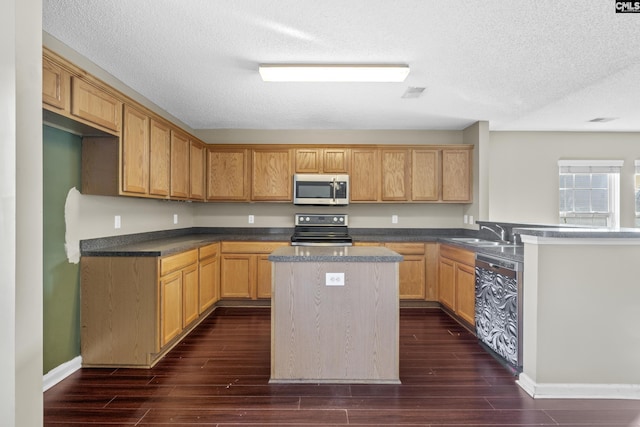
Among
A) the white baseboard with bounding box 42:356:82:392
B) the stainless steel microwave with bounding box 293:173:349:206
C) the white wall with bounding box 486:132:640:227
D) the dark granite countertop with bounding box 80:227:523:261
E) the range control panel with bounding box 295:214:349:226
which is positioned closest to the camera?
the white baseboard with bounding box 42:356:82:392

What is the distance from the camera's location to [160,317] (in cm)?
303

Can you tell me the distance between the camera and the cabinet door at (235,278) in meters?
4.82

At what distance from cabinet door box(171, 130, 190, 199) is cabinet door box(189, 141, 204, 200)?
5.1 inches

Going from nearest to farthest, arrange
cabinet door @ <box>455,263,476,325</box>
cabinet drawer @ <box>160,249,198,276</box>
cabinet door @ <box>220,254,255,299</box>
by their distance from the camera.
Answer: cabinet drawer @ <box>160,249,198,276</box>
cabinet door @ <box>455,263,476,325</box>
cabinet door @ <box>220,254,255,299</box>

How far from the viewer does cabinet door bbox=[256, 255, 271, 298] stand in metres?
4.82

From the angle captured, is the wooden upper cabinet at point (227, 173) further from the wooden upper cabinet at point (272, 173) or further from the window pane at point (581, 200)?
the window pane at point (581, 200)

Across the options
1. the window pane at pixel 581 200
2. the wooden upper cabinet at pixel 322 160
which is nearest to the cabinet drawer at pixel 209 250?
the wooden upper cabinet at pixel 322 160

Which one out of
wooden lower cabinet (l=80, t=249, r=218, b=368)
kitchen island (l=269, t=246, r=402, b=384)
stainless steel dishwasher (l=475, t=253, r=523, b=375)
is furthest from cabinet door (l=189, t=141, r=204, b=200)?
stainless steel dishwasher (l=475, t=253, r=523, b=375)

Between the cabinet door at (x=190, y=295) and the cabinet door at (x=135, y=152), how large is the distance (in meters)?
0.93

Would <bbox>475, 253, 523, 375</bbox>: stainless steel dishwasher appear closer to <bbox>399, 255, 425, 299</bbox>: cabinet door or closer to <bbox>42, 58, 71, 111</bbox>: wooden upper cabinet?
<bbox>399, 255, 425, 299</bbox>: cabinet door

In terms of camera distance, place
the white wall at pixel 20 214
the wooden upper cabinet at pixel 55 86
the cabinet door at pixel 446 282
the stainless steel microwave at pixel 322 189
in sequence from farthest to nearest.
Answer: the stainless steel microwave at pixel 322 189 → the cabinet door at pixel 446 282 → the wooden upper cabinet at pixel 55 86 → the white wall at pixel 20 214

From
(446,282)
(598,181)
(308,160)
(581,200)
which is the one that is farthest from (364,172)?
(598,181)

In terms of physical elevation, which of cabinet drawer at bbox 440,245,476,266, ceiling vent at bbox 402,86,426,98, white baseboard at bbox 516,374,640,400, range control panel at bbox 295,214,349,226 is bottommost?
white baseboard at bbox 516,374,640,400

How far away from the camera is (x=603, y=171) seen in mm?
5648
